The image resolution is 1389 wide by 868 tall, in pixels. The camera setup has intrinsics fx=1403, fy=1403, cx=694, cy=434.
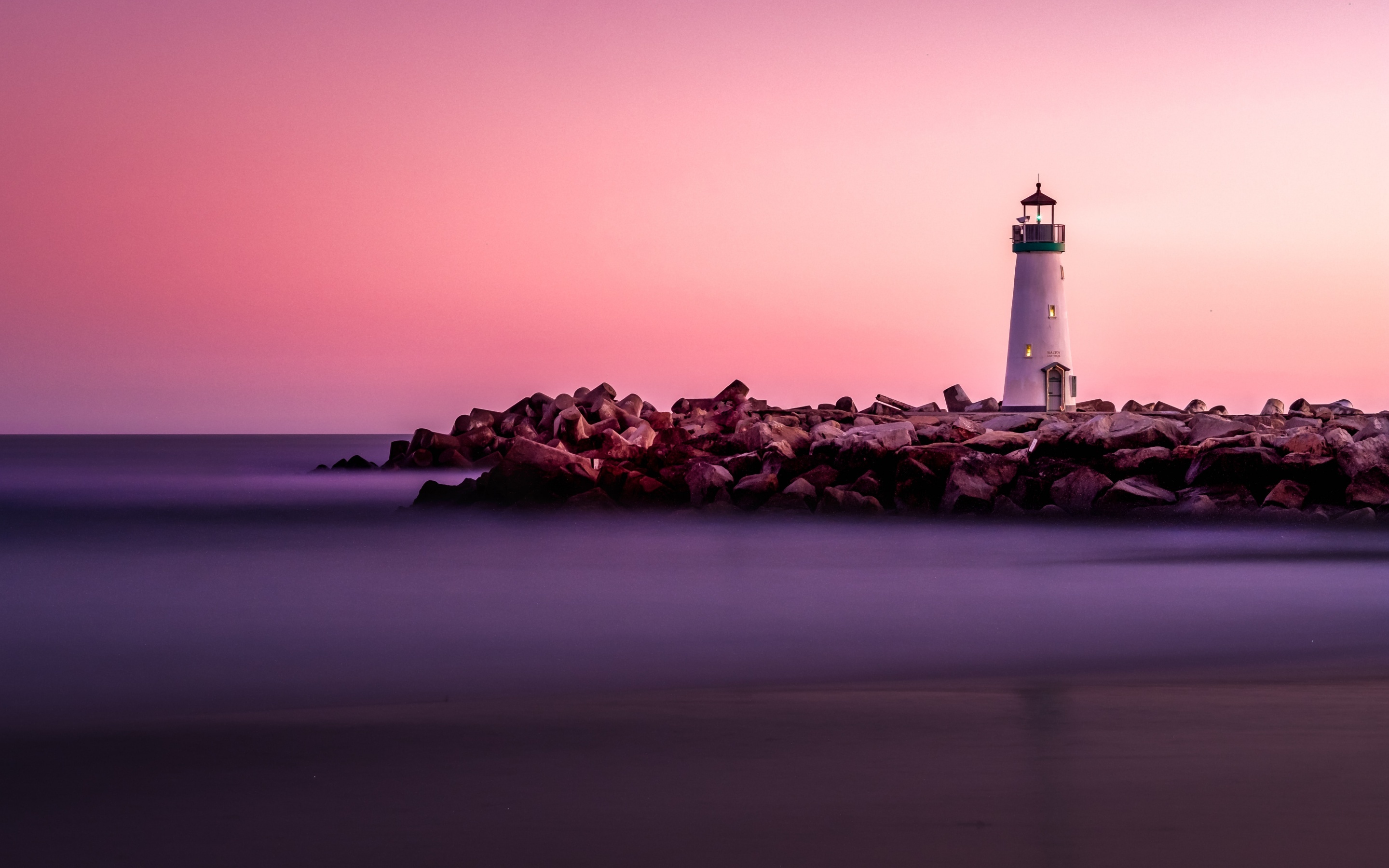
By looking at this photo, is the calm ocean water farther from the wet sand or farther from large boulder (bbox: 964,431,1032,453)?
large boulder (bbox: 964,431,1032,453)

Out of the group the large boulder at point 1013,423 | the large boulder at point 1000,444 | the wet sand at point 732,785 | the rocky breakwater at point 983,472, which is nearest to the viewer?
the wet sand at point 732,785

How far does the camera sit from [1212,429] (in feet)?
45.5

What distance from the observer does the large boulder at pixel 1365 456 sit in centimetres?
1199

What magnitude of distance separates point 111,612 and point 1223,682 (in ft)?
20.0

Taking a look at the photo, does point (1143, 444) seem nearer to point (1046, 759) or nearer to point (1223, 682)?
point (1223, 682)

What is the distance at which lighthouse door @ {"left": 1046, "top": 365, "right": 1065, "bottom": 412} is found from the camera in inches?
944

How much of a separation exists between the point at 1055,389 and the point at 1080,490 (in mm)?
12087

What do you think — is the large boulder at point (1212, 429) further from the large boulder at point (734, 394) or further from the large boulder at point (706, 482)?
the large boulder at point (734, 394)

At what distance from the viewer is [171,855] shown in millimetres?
3102

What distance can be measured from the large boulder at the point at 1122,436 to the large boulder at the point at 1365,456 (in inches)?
64.8

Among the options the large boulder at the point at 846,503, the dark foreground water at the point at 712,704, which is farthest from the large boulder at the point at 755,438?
the dark foreground water at the point at 712,704

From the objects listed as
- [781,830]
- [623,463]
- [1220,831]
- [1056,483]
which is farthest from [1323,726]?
[623,463]

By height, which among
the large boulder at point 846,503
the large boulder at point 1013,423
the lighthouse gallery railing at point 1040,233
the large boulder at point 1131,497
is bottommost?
the large boulder at point 846,503

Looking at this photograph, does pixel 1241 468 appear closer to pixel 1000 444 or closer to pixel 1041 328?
pixel 1000 444
